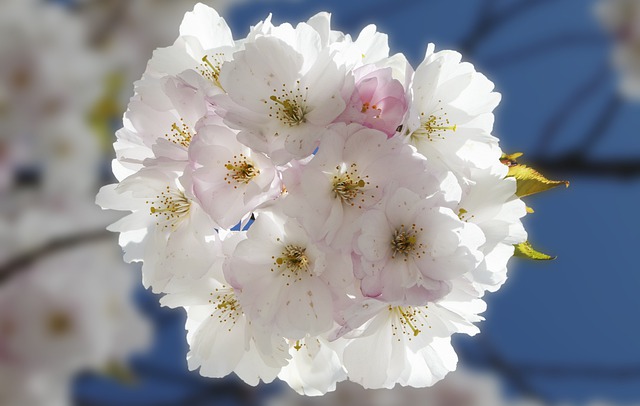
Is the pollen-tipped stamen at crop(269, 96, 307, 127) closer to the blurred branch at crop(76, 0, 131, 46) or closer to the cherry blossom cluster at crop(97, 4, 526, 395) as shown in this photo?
the cherry blossom cluster at crop(97, 4, 526, 395)

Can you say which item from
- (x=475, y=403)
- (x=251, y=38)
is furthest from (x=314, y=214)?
(x=475, y=403)

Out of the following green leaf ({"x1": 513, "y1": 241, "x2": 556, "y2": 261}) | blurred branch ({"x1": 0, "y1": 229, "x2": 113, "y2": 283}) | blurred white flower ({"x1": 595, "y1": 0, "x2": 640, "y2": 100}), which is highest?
blurred white flower ({"x1": 595, "y1": 0, "x2": 640, "y2": 100})

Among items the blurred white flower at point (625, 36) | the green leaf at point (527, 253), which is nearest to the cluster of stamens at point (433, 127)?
the green leaf at point (527, 253)

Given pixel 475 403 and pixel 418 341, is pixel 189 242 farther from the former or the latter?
pixel 475 403

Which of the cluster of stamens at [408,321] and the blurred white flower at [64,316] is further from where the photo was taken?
the blurred white flower at [64,316]

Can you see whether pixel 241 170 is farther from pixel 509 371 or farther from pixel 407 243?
pixel 509 371

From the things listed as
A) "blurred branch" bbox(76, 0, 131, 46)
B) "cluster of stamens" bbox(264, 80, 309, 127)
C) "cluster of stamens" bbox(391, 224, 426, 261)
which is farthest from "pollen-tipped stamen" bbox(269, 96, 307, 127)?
"blurred branch" bbox(76, 0, 131, 46)

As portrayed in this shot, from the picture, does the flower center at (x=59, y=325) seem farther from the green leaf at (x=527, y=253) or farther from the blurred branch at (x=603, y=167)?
the green leaf at (x=527, y=253)
